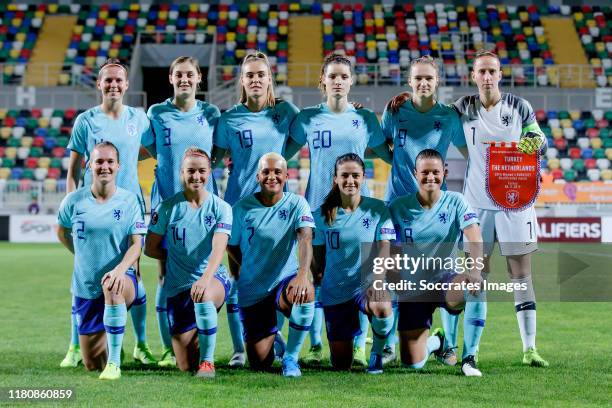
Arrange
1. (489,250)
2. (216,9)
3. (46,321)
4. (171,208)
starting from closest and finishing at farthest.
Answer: (171,208) < (489,250) < (46,321) < (216,9)

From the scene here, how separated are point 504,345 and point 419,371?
1371 millimetres

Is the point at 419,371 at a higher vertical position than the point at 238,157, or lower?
lower

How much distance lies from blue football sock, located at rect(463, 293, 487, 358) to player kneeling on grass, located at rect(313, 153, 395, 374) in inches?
19.3

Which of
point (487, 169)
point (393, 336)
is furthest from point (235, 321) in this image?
point (487, 169)

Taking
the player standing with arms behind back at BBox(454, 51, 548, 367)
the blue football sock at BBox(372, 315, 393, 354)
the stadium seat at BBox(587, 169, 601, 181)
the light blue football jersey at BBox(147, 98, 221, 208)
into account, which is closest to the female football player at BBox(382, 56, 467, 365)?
the player standing with arms behind back at BBox(454, 51, 548, 367)

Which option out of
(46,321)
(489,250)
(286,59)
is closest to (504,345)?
(489,250)

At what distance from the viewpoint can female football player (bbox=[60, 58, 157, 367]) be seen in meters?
5.10

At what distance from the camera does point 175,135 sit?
5.23 metres

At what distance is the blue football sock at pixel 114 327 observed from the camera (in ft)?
15.1

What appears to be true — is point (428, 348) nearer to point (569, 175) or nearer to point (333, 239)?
point (333, 239)

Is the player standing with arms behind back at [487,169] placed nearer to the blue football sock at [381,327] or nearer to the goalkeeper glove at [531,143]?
the goalkeeper glove at [531,143]

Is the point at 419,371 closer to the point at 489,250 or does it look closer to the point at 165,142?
the point at 489,250

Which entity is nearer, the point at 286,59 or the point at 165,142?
the point at 165,142

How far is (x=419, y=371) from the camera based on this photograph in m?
4.89
